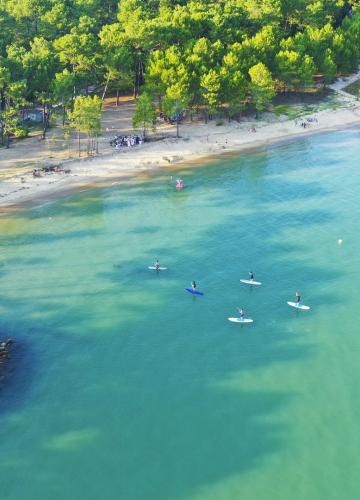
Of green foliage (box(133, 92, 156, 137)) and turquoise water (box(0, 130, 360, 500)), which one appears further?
green foliage (box(133, 92, 156, 137))

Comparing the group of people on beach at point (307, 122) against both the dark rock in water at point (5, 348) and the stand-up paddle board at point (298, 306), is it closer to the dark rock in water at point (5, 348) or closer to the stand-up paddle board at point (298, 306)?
the stand-up paddle board at point (298, 306)

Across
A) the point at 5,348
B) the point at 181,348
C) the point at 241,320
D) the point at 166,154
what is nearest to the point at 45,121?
the point at 166,154

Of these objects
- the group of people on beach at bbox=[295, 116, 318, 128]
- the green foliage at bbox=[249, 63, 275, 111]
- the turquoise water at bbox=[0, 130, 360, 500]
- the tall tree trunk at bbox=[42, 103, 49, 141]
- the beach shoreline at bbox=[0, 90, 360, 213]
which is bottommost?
the turquoise water at bbox=[0, 130, 360, 500]

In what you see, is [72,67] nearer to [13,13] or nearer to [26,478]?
[13,13]

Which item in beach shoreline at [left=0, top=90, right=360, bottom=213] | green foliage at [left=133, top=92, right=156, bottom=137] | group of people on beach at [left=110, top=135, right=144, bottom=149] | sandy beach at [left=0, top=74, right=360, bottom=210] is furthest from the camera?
group of people on beach at [left=110, top=135, right=144, bottom=149]

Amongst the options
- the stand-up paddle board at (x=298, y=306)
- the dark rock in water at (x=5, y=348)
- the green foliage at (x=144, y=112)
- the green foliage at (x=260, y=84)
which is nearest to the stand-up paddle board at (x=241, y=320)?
the stand-up paddle board at (x=298, y=306)

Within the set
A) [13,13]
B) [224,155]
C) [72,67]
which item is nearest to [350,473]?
[224,155]

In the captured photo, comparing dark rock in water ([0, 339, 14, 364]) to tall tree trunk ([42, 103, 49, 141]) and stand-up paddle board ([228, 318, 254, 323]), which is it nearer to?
stand-up paddle board ([228, 318, 254, 323])

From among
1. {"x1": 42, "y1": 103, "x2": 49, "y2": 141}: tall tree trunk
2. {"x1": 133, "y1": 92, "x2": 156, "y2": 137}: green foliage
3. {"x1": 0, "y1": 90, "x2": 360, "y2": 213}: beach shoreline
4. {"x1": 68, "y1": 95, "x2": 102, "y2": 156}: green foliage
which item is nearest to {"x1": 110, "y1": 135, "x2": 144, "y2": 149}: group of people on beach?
{"x1": 0, "y1": 90, "x2": 360, "y2": 213}: beach shoreline

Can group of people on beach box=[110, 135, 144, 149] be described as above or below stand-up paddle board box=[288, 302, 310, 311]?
above
